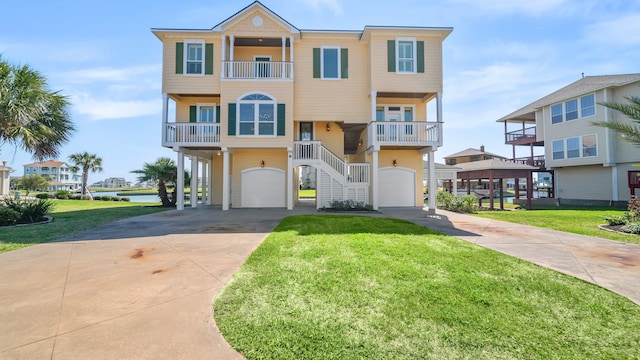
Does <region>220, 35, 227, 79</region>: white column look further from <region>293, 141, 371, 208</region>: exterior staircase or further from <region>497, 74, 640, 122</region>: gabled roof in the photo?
<region>497, 74, 640, 122</region>: gabled roof

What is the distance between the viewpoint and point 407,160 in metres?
15.3

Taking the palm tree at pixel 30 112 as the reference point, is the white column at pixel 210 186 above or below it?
below

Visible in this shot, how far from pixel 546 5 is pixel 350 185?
10.0 metres

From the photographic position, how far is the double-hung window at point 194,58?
13.6 meters

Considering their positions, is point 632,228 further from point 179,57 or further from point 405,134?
point 179,57

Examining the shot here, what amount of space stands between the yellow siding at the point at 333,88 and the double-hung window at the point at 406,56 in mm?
1664

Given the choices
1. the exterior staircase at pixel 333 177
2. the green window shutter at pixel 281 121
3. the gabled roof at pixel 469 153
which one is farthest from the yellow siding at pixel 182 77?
the gabled roof at pixel 469 153

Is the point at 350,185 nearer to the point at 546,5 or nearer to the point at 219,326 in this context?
the point at 546,5

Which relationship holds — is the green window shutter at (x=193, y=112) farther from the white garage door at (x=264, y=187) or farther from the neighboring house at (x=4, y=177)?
the neighboring house at (x=4, y=177)

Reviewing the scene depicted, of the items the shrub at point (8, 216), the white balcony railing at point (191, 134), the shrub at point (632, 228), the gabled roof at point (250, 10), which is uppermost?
the gabled roof at point (250, 10)

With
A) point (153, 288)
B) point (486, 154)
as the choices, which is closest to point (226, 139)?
point (153, 288)

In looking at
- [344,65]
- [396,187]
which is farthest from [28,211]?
[396,187]

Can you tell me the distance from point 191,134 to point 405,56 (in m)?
11.5

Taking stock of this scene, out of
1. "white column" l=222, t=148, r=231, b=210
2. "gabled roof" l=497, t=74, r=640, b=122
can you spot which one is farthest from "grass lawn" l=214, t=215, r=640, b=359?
"gabled roof" l=497, t=74, r=640, b=122
